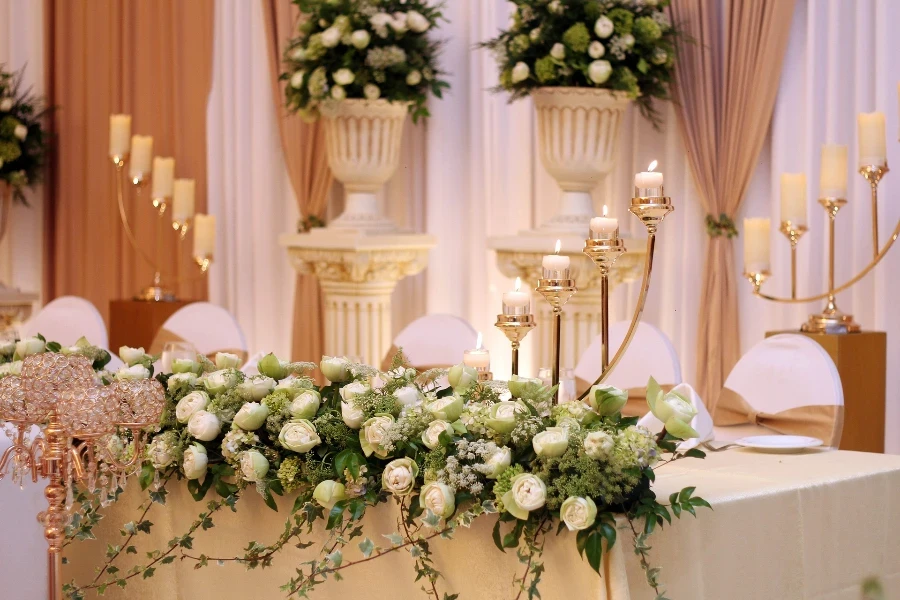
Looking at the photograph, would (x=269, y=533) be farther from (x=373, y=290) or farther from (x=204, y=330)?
(x=373, y=290)

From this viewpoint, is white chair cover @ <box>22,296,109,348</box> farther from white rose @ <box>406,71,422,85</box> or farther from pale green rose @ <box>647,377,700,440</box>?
pale green rose @ <box>647,377,700,440</box>

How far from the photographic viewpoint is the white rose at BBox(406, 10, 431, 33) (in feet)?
18.5

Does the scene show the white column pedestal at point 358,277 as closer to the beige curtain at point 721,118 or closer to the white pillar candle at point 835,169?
the beige curtain at point 721,118

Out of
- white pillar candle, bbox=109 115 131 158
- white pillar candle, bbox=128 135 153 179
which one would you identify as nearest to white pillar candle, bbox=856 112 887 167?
white pillar candle, bbox=128 135 153 179

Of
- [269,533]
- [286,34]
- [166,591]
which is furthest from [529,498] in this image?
[286,34]

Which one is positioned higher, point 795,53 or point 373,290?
point 795,53

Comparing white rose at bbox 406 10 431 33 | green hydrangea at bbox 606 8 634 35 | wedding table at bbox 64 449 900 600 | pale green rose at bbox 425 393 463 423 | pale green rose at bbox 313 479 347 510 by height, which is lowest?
wedding table at bbox 64 449 900 600

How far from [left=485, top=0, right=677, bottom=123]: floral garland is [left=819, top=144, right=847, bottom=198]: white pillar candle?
96 centimetres

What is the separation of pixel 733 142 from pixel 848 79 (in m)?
0.53

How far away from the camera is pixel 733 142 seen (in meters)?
5.16

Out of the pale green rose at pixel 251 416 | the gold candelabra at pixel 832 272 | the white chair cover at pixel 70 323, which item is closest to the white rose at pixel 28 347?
the pale green rose at pixel 251 416

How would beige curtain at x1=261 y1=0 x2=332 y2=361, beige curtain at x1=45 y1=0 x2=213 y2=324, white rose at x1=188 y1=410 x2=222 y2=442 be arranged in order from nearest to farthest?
white rose at x1=188 y1=410 x2=222 y2=442
beige curtain at x1=261 y1=0 x2=332 y2=361
beige curtain at x1=45 y1=0 x2=213 y2=324

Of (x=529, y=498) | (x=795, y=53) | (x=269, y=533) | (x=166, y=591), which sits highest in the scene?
(x=795, y=53)

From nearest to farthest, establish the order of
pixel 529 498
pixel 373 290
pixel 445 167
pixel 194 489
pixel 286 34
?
1. pixel 529 498
2. pixel 194 489
3. pixel 373 290
4. pixel 445 167
5. pixel 286 34
